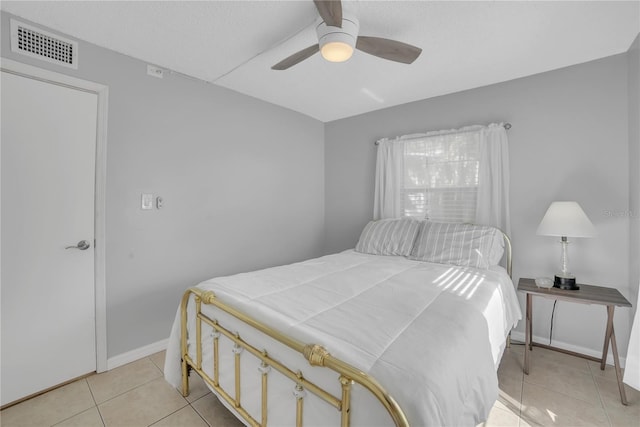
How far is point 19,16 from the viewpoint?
173 centimetres

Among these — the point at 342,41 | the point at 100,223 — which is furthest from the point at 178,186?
the point at 342,41

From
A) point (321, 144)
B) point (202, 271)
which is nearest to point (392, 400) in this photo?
point (202, 271)

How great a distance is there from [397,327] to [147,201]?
2.13 m

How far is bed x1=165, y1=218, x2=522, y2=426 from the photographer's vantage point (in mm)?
899

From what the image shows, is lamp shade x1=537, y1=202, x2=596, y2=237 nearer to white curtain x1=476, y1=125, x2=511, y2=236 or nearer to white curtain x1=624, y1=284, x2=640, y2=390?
white curtain x1=476, y1=125, x2=511, y2=236

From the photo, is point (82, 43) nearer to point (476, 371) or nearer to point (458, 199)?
point (476, 371)

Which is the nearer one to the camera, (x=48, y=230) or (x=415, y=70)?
(x=48, y=230)

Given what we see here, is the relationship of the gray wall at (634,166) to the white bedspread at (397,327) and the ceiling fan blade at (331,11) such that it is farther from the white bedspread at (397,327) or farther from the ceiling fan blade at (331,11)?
the ceiling fan blade at (331,11)

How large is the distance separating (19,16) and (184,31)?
3.15 feet

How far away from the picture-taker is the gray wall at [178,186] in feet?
6.97

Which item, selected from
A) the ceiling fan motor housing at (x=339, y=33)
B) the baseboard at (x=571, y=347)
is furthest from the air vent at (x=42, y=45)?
the baseboard at (x=571, y=347)

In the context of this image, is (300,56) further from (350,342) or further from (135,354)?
(135,354)

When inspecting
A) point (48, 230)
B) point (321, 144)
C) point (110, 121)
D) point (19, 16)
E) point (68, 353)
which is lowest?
point (68, 353)

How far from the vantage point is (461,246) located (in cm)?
238
